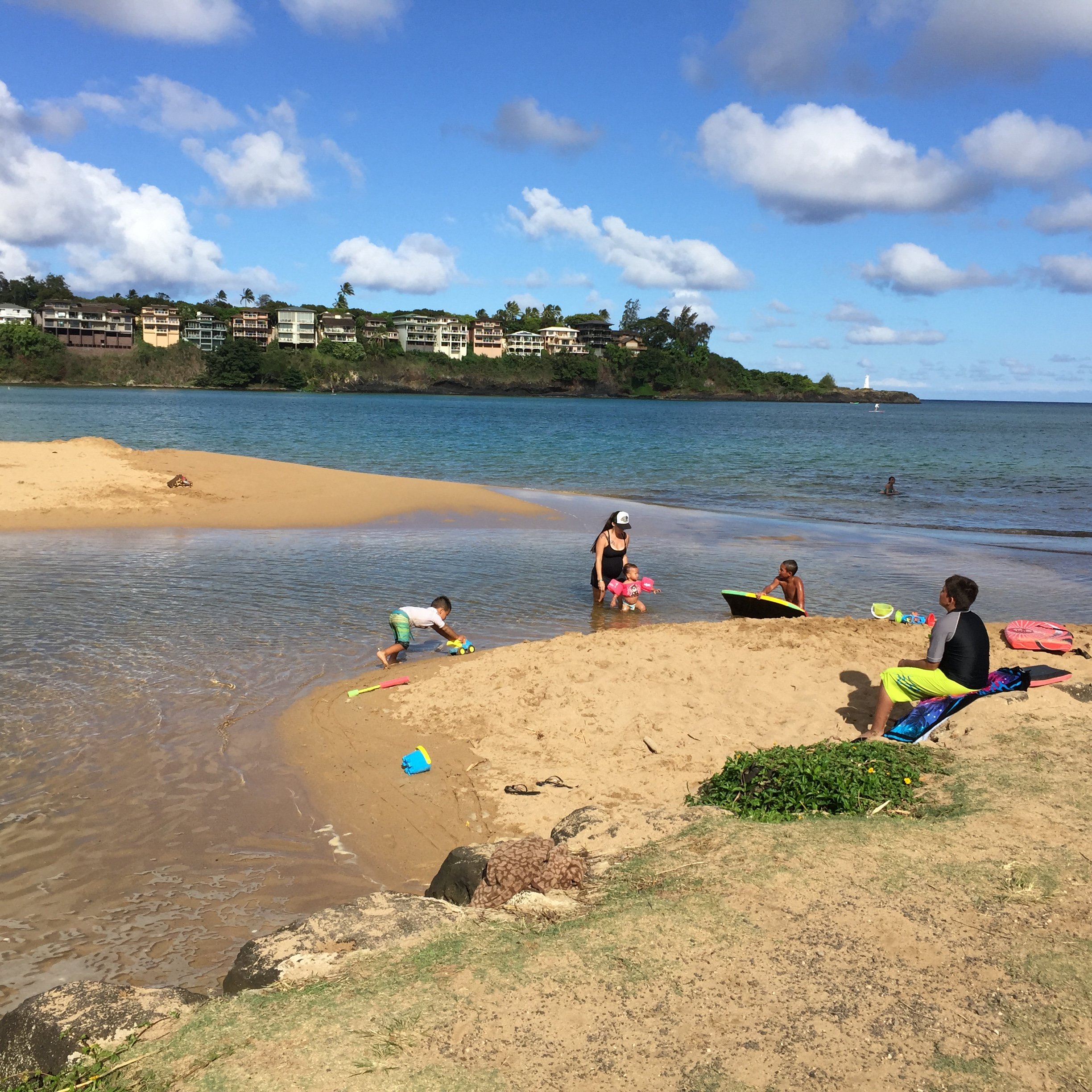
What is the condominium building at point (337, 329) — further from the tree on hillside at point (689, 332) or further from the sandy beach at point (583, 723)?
the sandy beach at point (583, 723)

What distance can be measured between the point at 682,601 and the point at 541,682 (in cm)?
596

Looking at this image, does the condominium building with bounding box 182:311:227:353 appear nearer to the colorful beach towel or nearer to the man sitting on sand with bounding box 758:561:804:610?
the man sitting on sand with bounding box 758:561:804:610

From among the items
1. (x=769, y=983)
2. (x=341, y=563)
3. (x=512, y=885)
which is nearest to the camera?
(x=769, y=983)

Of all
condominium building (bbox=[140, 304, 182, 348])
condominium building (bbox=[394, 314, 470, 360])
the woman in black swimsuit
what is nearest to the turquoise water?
the woman in black swimsuit

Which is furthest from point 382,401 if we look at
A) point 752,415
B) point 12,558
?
point 12,558

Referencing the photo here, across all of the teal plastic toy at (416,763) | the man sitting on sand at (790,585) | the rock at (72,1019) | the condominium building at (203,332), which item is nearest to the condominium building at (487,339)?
the condominium building at (203,332)

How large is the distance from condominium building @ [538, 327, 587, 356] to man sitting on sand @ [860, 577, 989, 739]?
6868 inches

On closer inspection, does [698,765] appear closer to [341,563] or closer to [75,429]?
[341,563]

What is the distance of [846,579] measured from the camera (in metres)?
16.8

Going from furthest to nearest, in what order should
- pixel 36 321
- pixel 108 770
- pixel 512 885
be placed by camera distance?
pixel 36 321 → pixel 108 770 → pixel 512 885

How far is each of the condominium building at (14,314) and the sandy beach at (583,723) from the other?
16332 centimetres

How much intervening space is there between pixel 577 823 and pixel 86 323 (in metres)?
162

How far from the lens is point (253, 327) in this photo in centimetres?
15950

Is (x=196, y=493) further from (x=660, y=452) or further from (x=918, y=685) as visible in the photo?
(x=660, y=452)
